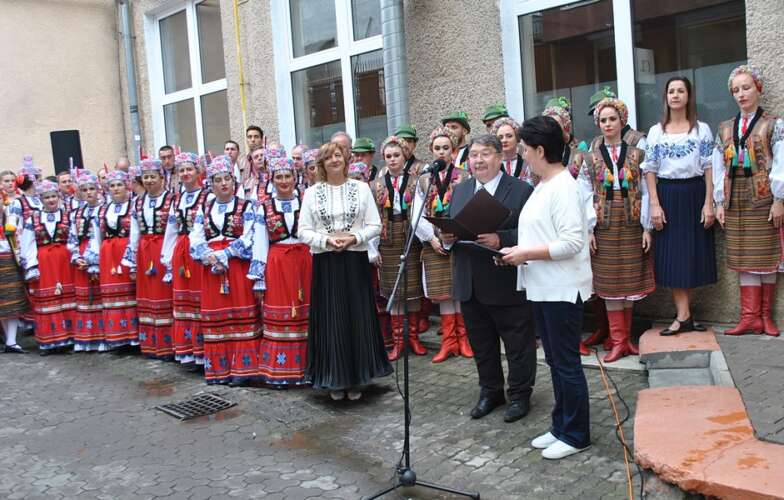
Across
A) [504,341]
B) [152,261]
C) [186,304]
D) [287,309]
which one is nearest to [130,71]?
[152,261]

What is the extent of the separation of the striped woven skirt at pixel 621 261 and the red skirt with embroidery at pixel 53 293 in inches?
222

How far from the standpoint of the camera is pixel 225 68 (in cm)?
1040

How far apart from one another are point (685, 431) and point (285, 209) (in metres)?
3.35

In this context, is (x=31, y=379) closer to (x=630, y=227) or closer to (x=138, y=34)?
(x=630, y=227)

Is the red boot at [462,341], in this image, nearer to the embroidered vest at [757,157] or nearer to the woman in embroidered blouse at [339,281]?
the woman in embroidered blouse at [339,281]

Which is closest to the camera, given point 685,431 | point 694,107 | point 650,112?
point 685,431

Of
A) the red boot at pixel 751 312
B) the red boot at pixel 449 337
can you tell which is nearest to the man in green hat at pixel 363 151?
the red boot at pixel 449 337

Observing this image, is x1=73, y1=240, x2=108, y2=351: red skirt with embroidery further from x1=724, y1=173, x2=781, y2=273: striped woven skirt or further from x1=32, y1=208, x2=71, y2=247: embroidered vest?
x1=724, y1=173, x2=781, y2=273: striped woven skirt

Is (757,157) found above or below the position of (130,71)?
below

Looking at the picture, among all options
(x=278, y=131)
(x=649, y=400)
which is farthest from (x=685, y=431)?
(x=278, y=131)

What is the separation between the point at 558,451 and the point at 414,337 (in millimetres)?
2654

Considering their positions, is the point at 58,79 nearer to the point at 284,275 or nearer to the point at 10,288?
the point at 10,288

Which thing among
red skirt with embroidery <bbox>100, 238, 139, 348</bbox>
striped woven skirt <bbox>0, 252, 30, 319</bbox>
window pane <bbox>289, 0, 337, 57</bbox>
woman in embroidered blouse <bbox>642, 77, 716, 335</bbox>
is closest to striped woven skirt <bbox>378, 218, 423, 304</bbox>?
woman in embroidered blouse <bbox>642, 77, 716, 335</bbox>

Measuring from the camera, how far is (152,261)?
7.14 m
